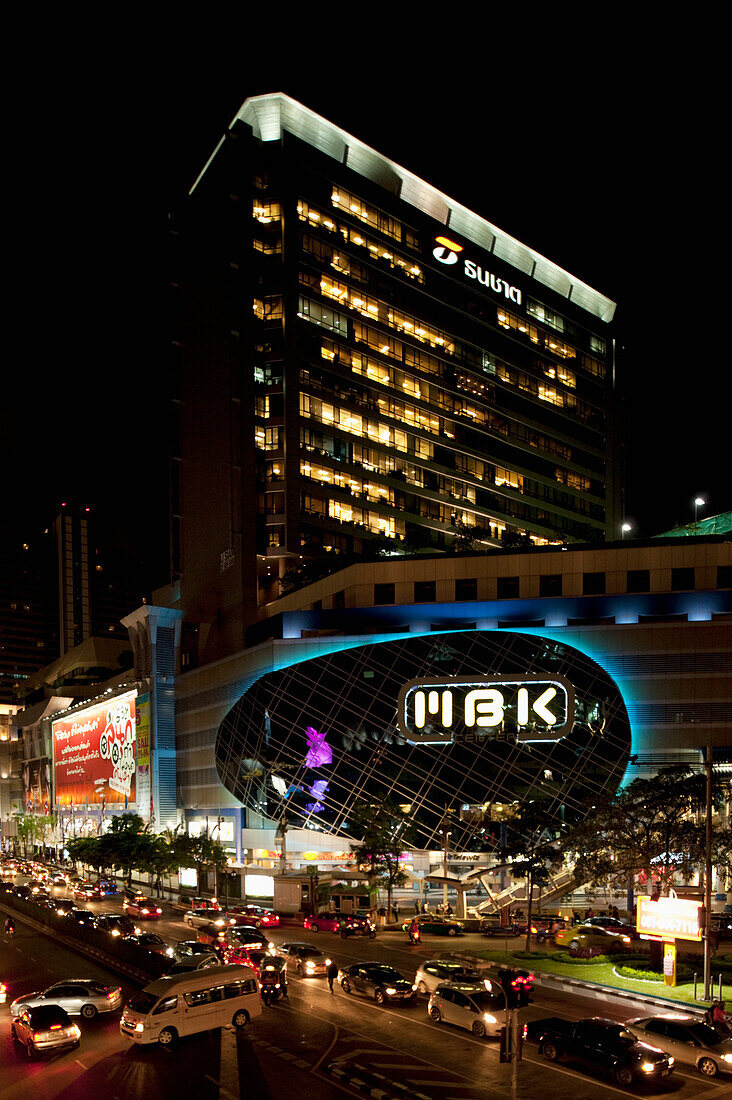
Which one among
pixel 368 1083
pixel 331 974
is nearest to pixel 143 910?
pixel 331 974

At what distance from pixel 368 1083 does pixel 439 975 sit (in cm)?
1111

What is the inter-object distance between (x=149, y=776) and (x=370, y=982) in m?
86.6

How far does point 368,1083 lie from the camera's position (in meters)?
27.5

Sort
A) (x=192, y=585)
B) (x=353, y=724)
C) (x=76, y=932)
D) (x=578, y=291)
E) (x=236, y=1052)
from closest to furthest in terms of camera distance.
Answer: (x=236, y=1052) → (x=76, y=932) → (x=353, y=724) → (x=192, y=585) → (x=578, y=291)

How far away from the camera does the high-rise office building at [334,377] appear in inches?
4732

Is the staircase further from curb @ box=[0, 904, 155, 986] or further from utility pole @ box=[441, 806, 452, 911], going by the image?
curb @ box=[0, 904, 155, 986]

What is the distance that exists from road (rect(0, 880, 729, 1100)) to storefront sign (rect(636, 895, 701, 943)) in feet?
13.6

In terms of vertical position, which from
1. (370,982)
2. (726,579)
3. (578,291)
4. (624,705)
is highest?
(578,291)

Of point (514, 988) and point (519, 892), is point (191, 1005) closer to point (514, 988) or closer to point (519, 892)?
point (514, 988)

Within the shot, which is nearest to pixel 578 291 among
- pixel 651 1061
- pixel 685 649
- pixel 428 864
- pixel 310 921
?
pixel 685 649

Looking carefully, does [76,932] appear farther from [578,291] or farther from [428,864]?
[578,291]

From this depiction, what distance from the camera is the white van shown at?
32.2 metres

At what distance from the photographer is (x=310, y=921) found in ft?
214

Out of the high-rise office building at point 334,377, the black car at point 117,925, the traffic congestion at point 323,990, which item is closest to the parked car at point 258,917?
the black car at point 117,925
